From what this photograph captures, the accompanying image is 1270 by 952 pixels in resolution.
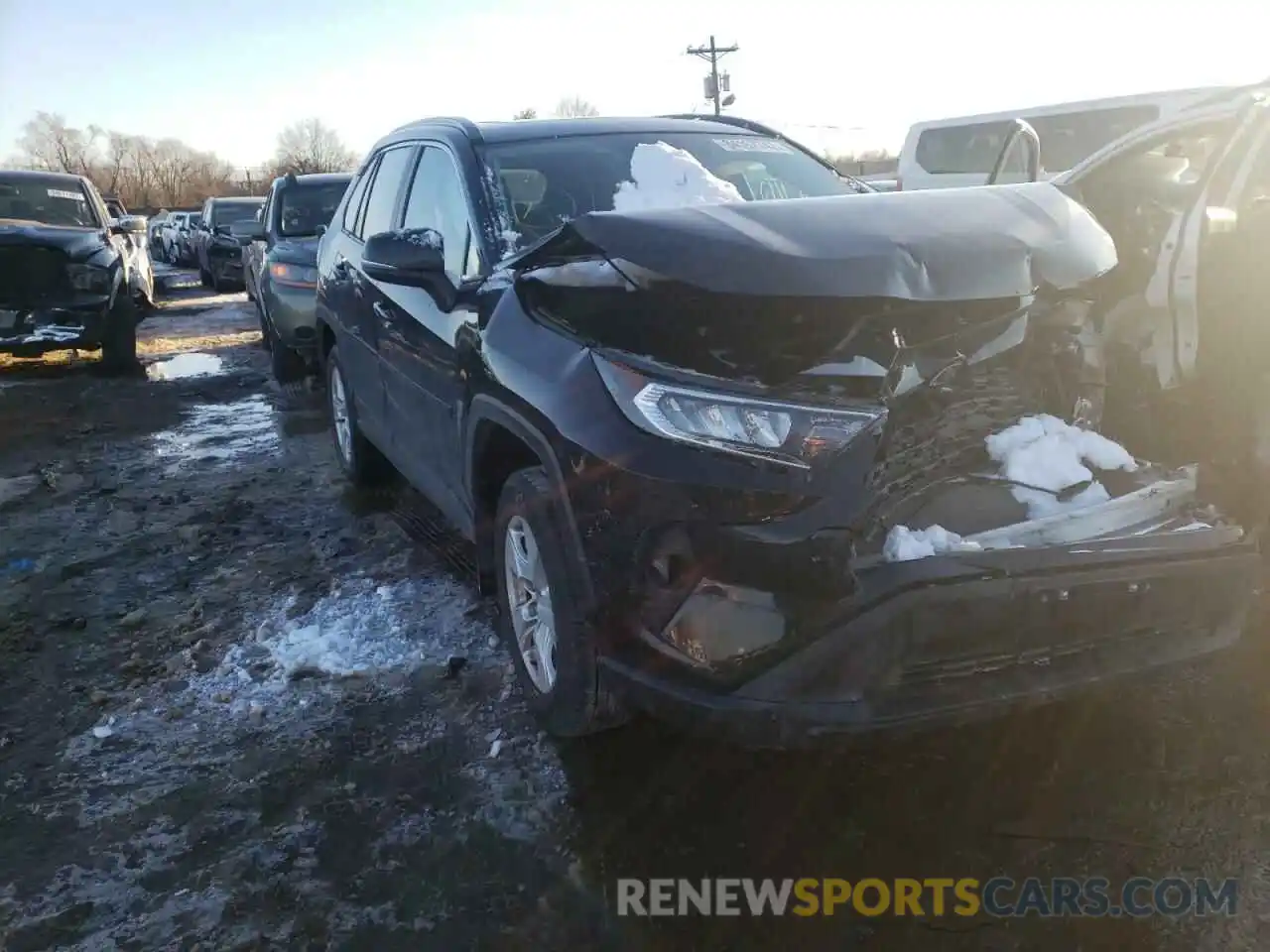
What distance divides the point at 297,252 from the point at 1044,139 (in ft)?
26.4

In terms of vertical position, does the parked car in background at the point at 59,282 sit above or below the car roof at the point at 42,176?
below

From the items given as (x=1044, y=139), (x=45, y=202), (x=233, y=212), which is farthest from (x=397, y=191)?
(x=233, y=212)

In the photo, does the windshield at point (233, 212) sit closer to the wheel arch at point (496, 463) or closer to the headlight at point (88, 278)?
the headlight at point (88, 278)

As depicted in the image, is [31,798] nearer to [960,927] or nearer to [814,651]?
[814,651]

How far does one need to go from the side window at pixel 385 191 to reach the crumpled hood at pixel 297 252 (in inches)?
137

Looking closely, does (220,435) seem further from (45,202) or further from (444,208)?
(45,202)

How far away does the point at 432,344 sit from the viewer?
3469 mm

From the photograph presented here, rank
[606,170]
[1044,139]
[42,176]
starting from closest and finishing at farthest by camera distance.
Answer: [606,170]
[42,176]
[1044,139]

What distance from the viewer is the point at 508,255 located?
123 inches

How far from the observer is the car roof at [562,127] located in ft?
12.3

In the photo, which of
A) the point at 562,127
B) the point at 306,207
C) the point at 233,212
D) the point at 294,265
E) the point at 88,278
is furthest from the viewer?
the point at 233,212

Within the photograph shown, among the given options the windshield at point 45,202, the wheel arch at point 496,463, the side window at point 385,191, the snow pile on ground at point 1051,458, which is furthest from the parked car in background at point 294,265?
the snow pile on ground at point 1051,458

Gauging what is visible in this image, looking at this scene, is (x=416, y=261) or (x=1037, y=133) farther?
(x=1037, y=133)

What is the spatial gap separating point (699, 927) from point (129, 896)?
1348 millimetres
